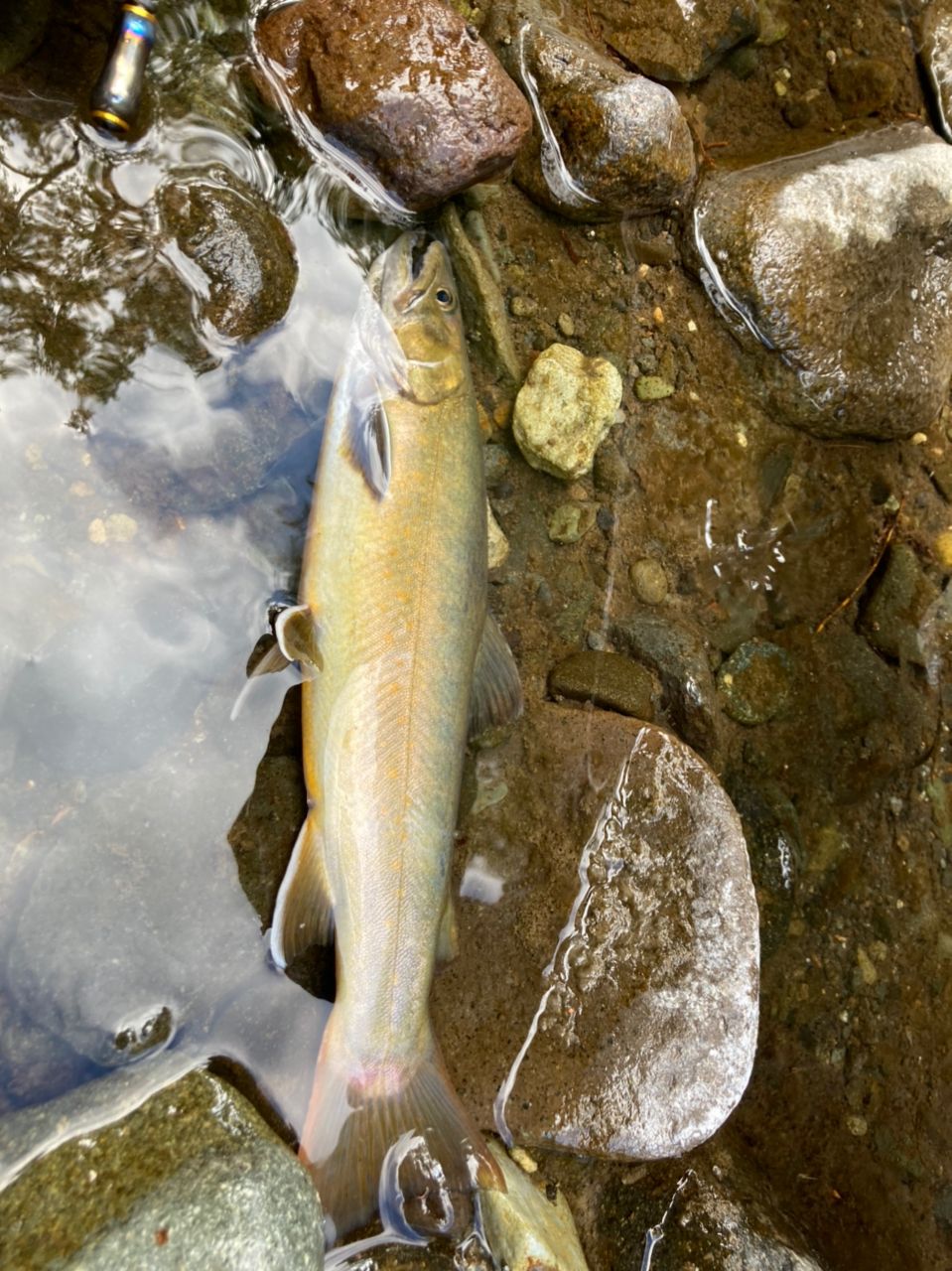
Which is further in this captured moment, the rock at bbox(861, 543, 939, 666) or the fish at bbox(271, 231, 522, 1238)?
the rock at bbox(861, 543, 939, 666)

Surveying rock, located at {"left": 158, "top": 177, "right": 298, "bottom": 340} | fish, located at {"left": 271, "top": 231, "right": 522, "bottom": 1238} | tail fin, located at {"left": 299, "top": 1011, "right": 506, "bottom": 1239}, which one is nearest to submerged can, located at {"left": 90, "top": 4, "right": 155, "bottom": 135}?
rock, located at {"left": 158, "top": 177, "right": 298, "bottom": 340}

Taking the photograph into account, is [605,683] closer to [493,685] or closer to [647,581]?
[647,581]

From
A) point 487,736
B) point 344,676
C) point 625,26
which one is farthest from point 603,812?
point 625,26

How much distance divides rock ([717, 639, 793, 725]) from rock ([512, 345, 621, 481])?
1177 mm

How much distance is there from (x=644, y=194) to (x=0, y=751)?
11.3 ft

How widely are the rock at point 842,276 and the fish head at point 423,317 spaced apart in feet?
5.14

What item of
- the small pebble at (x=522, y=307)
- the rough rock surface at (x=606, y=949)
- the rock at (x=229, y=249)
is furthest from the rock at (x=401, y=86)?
the rough rock surface at (x=606, y=949)

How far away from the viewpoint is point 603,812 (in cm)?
364

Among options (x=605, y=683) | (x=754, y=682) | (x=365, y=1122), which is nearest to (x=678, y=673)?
(x=605, y=683)

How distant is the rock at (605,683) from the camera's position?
3.74 m

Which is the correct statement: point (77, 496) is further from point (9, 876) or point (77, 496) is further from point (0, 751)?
point (9, 876)

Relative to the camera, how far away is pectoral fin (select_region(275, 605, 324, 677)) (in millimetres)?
3047

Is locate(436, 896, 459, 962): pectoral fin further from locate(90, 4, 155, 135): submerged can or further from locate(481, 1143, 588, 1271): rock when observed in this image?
locate(90, 4, 155, 135): submerged can

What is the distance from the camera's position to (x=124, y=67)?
2955 mm
